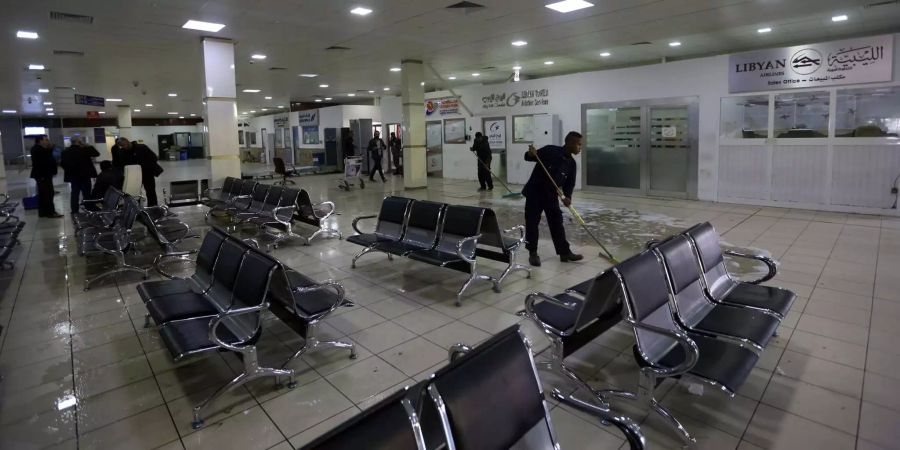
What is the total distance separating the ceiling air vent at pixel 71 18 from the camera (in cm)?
752

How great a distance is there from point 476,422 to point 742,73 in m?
10.7

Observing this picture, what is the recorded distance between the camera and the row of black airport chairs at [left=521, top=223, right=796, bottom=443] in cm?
240

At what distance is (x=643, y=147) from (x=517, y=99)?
13.1 ft

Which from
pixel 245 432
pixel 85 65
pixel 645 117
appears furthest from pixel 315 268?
pixel 85 65

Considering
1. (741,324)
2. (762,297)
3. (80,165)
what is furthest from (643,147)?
(80,165)

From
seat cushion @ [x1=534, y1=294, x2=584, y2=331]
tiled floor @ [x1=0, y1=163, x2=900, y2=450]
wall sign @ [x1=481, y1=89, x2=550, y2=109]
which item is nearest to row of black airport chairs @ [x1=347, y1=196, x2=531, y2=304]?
tiled floor @ [x1=0, y1=163, x2=900, y2=450]

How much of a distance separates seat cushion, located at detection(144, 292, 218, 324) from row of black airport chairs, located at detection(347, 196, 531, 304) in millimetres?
1898

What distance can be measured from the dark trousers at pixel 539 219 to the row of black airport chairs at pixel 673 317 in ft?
7.37

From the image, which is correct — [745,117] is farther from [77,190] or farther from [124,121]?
[124,121]

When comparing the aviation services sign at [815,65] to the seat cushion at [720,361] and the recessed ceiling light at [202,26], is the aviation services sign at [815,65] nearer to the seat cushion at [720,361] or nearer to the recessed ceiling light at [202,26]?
the seat cushion at [720,361]

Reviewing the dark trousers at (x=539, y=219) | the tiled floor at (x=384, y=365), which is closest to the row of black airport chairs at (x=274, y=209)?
the tiled floor at (x=384, y=365)

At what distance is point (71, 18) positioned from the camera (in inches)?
306

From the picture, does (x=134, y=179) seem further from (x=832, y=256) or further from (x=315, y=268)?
(x=832, y=256)

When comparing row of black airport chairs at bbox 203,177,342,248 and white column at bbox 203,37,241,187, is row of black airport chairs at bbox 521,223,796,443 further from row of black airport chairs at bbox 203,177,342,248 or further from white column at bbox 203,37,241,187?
white column at bbox 203,37,241,187
